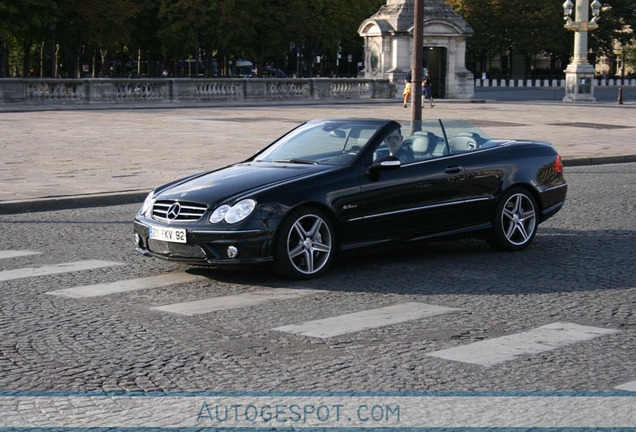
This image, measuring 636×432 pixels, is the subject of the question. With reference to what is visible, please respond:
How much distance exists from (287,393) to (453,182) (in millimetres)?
4871

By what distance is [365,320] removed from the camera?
7.30 metres

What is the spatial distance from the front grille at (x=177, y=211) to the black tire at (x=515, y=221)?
3.09 metres

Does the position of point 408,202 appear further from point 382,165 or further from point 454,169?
point 454,169

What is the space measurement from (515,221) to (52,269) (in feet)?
14.6

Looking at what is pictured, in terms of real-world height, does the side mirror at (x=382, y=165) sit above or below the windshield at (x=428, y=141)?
below

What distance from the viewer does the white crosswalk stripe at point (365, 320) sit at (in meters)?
6.97

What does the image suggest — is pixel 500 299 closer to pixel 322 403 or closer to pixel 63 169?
pixel 322 403

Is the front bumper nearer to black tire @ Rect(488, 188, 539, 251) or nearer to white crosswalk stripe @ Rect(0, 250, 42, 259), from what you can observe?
white crosswalk stripe @ Rect(0, 250, 42, 259)

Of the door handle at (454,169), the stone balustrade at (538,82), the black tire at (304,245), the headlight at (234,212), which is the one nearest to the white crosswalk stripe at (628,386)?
the black tire at (304,245)

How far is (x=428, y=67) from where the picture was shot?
55156 millimetres

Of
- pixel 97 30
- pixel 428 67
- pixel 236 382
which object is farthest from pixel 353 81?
pixel 236 382

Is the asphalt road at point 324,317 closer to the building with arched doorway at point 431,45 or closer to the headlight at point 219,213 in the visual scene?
the headlight at point 219,213

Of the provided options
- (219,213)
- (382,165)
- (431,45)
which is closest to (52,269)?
(219,213)

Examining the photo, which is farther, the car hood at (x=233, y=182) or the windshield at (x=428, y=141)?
the windshield at (x=428, y=141)
